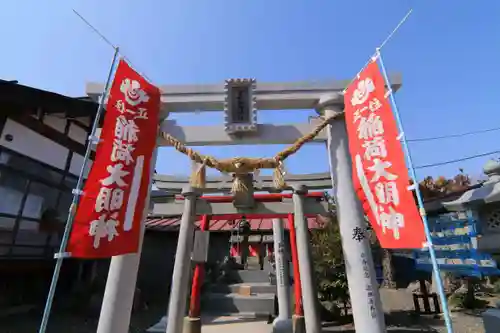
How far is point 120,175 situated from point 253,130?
228 cm

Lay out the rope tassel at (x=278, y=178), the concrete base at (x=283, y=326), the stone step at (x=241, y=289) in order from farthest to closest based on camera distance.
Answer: the stone step at (x=241, y=289)
the concrete base at (x=283, y=326)
the rope tassel at (x=278, y=178)

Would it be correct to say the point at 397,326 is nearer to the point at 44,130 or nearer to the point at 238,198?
the point at 238,198

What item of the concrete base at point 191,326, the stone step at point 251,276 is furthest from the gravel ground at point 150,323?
the stone step at point 251,276

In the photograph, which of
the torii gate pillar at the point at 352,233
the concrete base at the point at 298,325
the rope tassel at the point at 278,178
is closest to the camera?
the torii gate pillar at the point at 352,233

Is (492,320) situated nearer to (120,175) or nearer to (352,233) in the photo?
(352,233)

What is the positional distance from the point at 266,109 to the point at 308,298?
4.30m

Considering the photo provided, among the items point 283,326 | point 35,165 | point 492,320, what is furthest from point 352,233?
point 35,165

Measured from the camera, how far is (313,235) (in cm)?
1191

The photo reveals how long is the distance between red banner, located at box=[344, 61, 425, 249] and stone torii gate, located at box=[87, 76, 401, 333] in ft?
1.01

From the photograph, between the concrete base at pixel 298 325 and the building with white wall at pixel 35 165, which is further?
the building with white wall at pixel 35 165

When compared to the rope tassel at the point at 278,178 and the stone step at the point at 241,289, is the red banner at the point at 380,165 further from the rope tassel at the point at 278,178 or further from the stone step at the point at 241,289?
the stone step at the point at 241,289

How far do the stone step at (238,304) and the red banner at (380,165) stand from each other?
8.84 metres

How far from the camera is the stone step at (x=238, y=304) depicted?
11422mm

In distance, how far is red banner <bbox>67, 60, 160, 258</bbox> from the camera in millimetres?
3766
